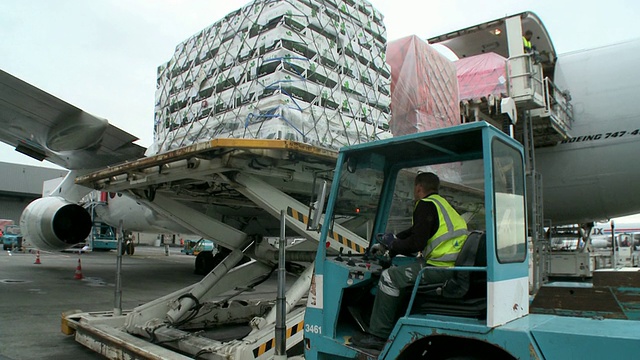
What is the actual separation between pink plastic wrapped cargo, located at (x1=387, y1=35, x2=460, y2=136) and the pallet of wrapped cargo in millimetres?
272

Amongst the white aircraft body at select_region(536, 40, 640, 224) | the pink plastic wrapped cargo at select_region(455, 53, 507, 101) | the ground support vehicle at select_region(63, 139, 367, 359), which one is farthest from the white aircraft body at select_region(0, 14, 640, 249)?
the ground support vehicle at select_region(63, 139, 367, 359)

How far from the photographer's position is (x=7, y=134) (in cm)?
909

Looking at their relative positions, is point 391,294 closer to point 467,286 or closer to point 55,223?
point 467,286

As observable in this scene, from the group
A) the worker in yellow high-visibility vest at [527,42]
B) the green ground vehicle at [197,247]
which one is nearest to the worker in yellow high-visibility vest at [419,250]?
the worker in yellow high-visibility vest at [527,42]

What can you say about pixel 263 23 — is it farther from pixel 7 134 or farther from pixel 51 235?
pixel 51 235

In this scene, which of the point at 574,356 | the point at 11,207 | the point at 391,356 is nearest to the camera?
the point at 574,356

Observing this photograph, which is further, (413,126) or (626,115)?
(626,115)

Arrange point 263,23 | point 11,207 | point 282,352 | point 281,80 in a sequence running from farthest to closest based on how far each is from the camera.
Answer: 1. point 11,207
2. point 263,23
3. point 281,80
4. point 282,352

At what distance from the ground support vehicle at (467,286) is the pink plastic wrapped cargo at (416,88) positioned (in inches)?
67.7

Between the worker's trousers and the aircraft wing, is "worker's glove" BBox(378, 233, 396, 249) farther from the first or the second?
the aircraft wing

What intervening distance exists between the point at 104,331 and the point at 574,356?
185 inches

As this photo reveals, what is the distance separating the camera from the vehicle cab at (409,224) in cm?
265

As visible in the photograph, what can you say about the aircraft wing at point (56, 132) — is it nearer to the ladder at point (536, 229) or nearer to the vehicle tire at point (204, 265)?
the vehicle tire at point (204, 265)

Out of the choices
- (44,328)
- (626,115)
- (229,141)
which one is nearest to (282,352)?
(229,141)
